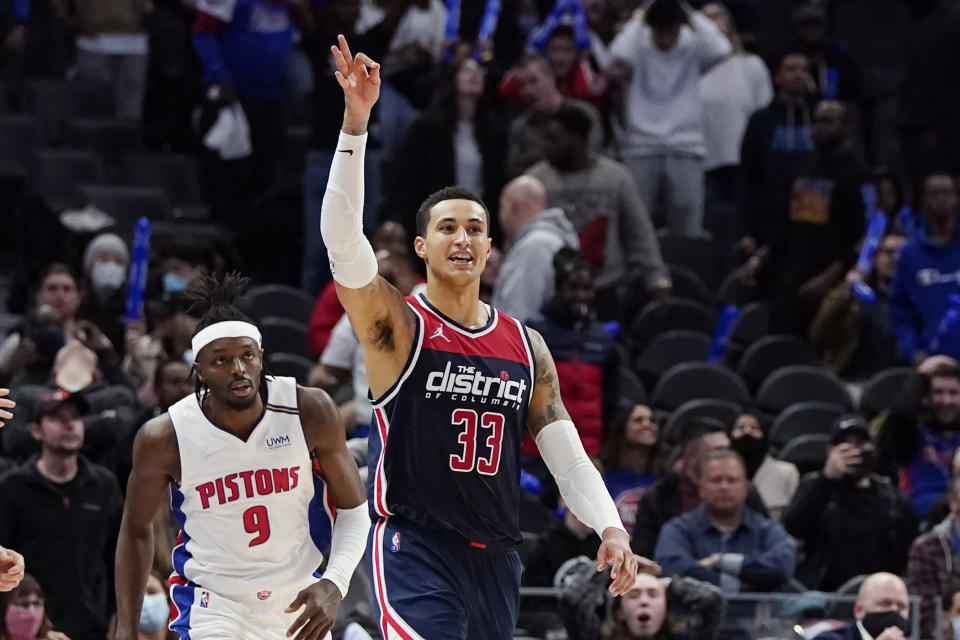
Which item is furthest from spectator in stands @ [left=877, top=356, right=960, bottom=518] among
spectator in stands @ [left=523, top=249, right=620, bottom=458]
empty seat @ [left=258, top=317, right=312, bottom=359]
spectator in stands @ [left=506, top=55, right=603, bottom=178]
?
empty seat @ [left=258, top=317, right=312, bottom=359]

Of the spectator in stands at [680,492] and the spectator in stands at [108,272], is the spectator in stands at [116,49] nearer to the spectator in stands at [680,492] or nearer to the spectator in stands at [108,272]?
the spectator in stands at [108,272]

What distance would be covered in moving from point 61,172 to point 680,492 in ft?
20.7

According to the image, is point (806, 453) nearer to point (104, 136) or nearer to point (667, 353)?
point (667, 353)

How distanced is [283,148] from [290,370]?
4141mm

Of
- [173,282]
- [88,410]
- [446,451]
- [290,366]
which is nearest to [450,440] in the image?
[446,451]

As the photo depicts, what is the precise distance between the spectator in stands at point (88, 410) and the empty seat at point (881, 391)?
475 cm

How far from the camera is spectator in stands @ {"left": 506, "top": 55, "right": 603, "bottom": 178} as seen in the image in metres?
13.4

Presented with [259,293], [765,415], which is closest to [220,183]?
[259,293]

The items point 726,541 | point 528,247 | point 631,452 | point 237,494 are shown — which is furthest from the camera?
point 528,247

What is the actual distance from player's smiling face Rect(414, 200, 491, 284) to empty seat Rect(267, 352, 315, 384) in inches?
185

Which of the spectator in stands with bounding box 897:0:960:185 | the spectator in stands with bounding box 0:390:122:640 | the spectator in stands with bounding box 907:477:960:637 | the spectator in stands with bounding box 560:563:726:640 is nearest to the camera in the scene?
the spectator in stands with bounding box 560:563:726:640

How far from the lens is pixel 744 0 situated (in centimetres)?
1697

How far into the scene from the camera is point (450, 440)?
663 centimetres

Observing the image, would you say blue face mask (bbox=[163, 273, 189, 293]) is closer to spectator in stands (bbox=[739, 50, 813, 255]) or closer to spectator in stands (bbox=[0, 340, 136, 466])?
spectator in stands (bbox=[0, 340, 136, 466])
